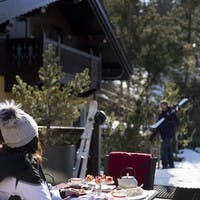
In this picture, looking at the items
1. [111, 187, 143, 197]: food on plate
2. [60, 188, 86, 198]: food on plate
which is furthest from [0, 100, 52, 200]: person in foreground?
[111, 187, 143, 197]: food on plate

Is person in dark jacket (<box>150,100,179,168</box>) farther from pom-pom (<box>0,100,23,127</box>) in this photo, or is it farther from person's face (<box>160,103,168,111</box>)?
pom-pom (<box>0,100,23,127</box>)

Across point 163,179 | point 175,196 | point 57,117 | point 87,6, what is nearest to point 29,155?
point 175,196

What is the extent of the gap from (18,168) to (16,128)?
216 millimetres

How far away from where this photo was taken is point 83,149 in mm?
8367

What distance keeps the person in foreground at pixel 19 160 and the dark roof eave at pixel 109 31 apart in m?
11.5

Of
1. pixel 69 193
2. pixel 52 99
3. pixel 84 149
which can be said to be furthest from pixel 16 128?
pixel 84 149

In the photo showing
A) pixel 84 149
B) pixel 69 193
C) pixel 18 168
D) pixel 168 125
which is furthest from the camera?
pixel 168 125

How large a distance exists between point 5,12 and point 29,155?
8.59m

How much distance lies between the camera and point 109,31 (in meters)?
15.5

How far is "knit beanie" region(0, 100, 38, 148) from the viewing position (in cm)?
296

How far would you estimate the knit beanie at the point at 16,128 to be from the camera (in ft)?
9.72

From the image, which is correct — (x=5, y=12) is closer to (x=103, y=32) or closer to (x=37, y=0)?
(x=37, y=0)

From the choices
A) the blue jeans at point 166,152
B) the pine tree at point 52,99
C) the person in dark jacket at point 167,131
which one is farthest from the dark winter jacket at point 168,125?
the pine tree at point 52,99

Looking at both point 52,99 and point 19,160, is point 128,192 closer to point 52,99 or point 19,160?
point 19,160
